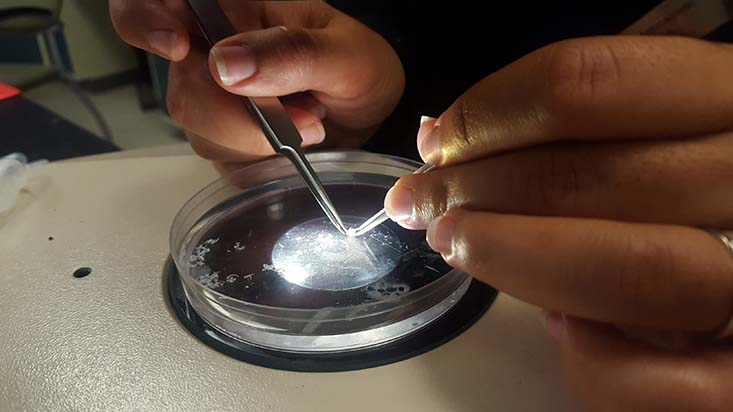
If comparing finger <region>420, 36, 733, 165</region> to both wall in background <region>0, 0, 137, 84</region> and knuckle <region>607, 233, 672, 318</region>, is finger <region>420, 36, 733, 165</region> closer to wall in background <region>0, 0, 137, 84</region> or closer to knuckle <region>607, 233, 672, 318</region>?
knuckle <region>607, 233, 672, 318</region>

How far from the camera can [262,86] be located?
655 millimetres

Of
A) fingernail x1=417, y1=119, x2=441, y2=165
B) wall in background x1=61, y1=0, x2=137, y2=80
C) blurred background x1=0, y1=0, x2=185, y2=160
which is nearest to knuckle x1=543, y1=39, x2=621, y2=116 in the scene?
fingernail x1=417, y1=119, x2=441, y2=165

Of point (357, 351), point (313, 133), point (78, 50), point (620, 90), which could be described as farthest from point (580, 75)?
point (78, 50)

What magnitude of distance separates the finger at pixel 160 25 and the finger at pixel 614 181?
14.6 inches

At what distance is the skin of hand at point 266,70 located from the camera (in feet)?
2.11

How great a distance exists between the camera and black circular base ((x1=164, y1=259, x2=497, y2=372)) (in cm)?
48

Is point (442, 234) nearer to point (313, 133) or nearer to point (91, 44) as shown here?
point (313, 133)

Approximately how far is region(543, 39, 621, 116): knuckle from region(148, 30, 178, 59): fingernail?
1.38 feet

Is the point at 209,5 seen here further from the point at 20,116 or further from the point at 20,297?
the point at 20,116

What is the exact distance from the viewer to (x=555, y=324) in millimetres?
454

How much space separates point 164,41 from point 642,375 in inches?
21.7

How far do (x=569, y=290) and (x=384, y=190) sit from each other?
1.09 ft

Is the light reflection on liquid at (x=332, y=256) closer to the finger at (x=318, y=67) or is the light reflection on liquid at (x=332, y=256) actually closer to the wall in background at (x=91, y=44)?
the finger at (x=318, y=67)

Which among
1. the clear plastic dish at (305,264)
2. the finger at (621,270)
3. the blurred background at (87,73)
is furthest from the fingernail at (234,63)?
the blurred background at (87,73)
